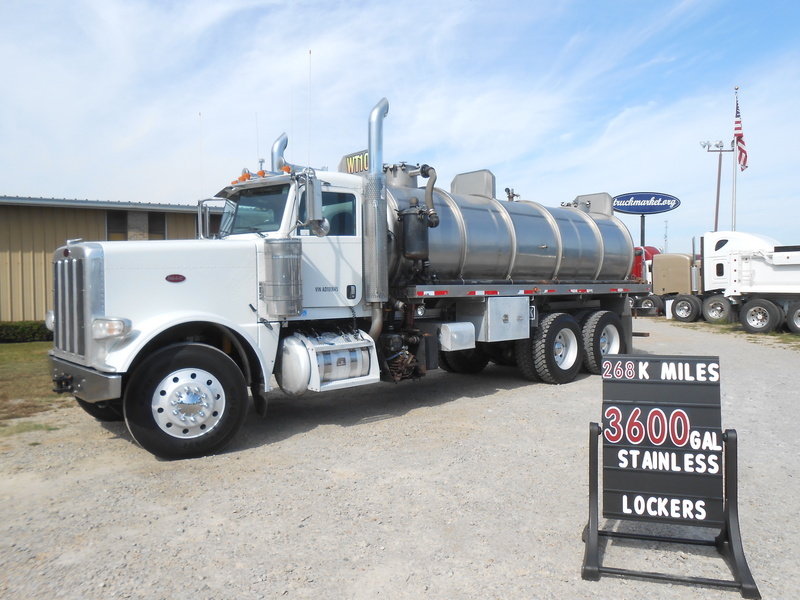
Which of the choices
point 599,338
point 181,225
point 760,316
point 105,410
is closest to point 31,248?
point 181,225

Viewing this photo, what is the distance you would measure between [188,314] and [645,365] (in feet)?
13.5

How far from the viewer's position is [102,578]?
11.9ft

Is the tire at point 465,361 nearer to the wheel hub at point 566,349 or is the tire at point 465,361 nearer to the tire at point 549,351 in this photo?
the tire at point 549,351

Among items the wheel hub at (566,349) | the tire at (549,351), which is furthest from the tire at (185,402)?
the wheel hub at (566,349)

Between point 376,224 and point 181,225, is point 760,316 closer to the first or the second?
point 376,224

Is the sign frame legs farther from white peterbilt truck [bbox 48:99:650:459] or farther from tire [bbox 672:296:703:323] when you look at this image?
tire [bbox 672:296:703:323]

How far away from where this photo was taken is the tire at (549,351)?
388 inches

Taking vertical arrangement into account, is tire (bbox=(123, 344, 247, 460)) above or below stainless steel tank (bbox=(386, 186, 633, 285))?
below

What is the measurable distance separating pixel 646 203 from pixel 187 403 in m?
28.4

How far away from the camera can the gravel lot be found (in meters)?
3.59

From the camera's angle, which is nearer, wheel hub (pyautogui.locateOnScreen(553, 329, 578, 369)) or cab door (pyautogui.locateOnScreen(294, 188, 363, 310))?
cab door (pyautogui.locateOnScreen(294, 188, 363, 310))

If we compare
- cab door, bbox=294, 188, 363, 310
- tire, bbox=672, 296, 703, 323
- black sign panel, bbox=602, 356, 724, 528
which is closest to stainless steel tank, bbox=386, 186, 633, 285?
cab door, bbox=294, 188, 363, 310

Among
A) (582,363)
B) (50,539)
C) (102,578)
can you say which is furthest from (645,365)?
(582,363)

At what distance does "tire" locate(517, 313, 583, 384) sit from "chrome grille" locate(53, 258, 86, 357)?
629cm
